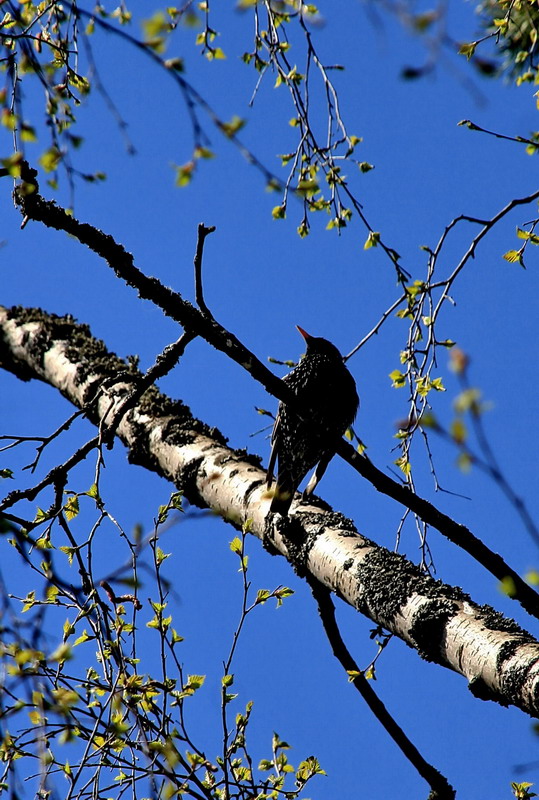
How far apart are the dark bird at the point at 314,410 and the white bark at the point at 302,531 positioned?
0.60 metres

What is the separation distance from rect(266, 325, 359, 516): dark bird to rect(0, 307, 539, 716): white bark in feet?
1.97

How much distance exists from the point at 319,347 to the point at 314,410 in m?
0.98

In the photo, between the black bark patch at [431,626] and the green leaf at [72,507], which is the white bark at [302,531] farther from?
the green leaf at [72,507]

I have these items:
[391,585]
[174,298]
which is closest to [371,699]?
[391,585]

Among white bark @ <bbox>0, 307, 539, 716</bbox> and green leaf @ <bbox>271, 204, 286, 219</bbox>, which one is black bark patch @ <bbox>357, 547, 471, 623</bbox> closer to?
white bark @ <bbox>0, 307, 539, 716</bbox>

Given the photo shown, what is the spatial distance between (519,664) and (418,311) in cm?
177

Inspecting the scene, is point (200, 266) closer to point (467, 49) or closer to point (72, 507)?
point (72, 507)

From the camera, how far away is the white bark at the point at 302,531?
7.41ft

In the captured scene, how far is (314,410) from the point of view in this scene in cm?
462

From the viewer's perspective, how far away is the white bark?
2.26 m

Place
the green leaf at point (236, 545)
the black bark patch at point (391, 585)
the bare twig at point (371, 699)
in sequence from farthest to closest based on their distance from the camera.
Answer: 1. the green leaf at point (236, 545)
2. the bare twig at point (371, 699)
3. the black bark patch at point (391, 585)

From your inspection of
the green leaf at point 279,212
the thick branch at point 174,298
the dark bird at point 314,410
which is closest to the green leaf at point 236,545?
the thick branch at point 174,298

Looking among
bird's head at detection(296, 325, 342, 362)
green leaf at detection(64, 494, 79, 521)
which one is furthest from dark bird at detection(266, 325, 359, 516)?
green leaf at detection(64, 494, 79, 521)

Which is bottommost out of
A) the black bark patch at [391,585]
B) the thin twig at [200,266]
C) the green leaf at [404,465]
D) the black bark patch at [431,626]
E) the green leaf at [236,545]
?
the black bark patch at [431,626]
